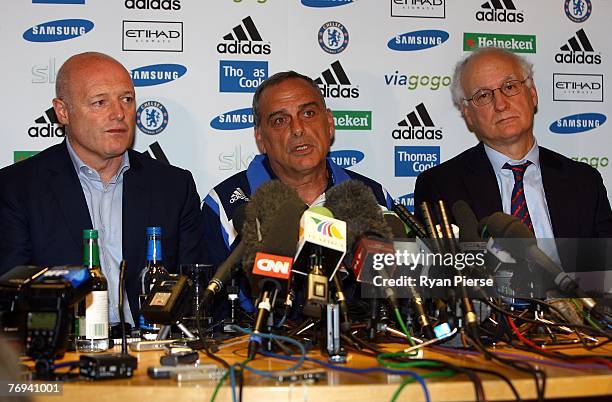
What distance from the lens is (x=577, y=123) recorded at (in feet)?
13.9

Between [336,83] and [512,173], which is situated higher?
[336,83]

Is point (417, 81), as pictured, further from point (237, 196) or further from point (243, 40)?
point (237, 196)

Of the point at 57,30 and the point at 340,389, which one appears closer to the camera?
the point at 340,389

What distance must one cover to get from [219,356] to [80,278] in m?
0.37

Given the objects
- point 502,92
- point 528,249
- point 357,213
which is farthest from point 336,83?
point 528,249

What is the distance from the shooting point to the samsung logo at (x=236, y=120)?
13.0ft

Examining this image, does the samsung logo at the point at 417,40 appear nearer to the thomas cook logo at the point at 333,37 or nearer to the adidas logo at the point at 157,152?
the thomas cook logo at the point at 333,37

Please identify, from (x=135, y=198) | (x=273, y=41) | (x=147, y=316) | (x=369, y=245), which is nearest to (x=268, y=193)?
(x=369, y=245)

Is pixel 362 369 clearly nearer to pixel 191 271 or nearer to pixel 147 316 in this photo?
pixel 147 316

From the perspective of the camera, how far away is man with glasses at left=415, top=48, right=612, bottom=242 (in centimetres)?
355

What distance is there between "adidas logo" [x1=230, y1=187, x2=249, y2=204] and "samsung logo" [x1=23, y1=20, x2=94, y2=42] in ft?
3.80

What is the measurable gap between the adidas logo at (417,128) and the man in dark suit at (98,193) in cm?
123

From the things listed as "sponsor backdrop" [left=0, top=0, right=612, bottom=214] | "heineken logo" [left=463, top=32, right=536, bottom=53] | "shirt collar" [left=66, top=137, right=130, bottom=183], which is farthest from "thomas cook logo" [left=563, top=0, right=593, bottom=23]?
"shirt collar" [left=66, top=137, right=130, bottom=183]

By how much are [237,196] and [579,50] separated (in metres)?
2.13
